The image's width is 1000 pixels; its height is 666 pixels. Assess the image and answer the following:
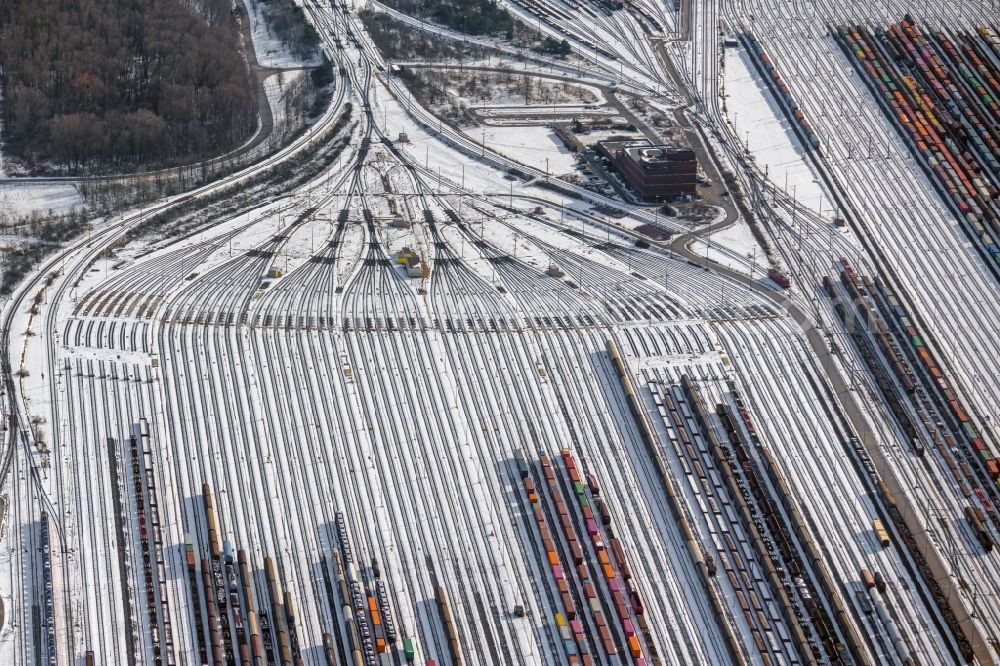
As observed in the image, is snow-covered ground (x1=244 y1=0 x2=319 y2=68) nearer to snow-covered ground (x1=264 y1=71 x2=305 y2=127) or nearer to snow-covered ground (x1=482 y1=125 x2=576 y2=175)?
snow-covered ground (x1=264 y1=71 x2=305 y2=127)

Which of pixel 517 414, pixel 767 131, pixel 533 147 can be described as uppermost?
pixel 533 147

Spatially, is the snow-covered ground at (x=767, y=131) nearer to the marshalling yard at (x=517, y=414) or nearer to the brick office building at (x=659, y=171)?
the marshalling yard at (x=517, y=414)

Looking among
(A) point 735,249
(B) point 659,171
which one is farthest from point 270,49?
(A) point 735,249

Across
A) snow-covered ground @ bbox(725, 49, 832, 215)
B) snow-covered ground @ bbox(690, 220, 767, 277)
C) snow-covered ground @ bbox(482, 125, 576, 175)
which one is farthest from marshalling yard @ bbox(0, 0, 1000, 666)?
snow-covered ground @ bbox(482, 125, 576, 175)

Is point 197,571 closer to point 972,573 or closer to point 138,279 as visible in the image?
point 138,279

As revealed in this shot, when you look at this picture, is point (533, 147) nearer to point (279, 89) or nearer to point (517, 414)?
point (279, 89)

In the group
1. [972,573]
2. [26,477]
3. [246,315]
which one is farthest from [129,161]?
[972,573]

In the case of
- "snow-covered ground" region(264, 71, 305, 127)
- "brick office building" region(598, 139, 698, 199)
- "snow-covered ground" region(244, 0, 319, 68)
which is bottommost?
"brick office building" region(598, 139, 698, 199)

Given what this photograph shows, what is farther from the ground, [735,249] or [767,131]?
Answer: [767,131]
